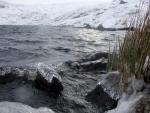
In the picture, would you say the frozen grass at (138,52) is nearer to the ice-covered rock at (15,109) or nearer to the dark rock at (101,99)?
the dark rock at (101,99)

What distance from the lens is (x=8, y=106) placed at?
204 inches

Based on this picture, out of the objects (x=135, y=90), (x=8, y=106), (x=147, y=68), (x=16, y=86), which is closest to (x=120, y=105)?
(x=135, y=90)

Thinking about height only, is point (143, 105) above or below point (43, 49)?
above

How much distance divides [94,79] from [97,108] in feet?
7.26

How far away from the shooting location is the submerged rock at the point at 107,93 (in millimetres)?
5828

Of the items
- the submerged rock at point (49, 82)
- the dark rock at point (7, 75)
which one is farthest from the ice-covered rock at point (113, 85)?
the dark rock at point (7, 75)

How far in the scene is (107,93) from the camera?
6.14 m

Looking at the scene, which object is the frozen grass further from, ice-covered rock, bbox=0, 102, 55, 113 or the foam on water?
ice-covered rock, bbox=0, 102, 55, 113

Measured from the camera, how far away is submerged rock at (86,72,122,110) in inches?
229

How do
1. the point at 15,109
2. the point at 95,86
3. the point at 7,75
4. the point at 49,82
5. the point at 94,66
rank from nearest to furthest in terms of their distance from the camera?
the point at 15,109
the point at 49,82
the point at 95,86
the point at 7,75
the point at 94,66

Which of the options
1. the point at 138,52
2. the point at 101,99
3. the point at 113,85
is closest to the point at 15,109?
the point at 101,99

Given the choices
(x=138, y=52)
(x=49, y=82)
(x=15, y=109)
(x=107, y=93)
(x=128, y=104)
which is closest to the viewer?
(x=128, y=104)

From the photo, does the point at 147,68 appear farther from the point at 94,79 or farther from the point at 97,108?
the point at 94,79

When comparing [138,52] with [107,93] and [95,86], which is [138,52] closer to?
[107,93]
